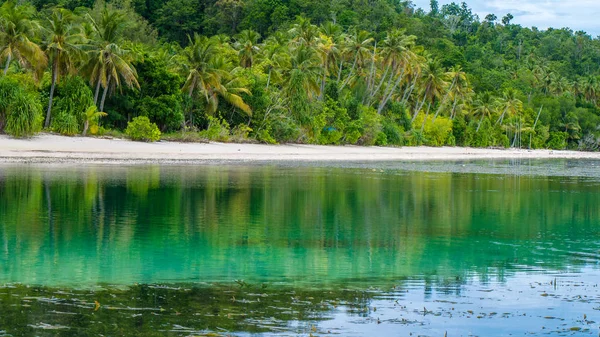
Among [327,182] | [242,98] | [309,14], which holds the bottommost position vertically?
[327,182]

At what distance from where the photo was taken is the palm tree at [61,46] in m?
47.8

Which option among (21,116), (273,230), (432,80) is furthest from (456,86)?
(273,230)

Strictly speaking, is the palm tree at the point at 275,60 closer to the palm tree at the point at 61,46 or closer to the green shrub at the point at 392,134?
the green shrub at the point at 392,134

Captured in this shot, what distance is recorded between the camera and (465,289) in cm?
1169

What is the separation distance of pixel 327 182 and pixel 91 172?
995 centimetres

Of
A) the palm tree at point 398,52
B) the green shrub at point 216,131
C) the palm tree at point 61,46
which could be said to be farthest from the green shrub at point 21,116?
the palm tree at point 398,52

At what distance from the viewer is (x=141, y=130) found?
51281 mm

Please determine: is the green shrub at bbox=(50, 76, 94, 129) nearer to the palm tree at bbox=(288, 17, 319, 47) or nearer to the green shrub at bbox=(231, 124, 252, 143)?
the green shrub at bbox=(231, 124, 252, 143)

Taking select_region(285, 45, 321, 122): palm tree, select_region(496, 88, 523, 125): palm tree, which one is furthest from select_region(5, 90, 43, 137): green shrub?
select_region(496, 88, 523, 125): palm tree

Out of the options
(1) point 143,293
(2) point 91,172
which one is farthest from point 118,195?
(1) point 143,293

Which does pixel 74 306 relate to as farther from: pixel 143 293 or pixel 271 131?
pixel 271 131

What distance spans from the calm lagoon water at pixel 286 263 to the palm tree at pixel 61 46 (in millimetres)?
22694

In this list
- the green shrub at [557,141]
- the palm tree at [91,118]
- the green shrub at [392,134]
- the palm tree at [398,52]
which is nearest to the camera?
the palm tree at [91,118]

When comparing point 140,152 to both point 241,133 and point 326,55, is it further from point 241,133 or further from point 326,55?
point 326,55
